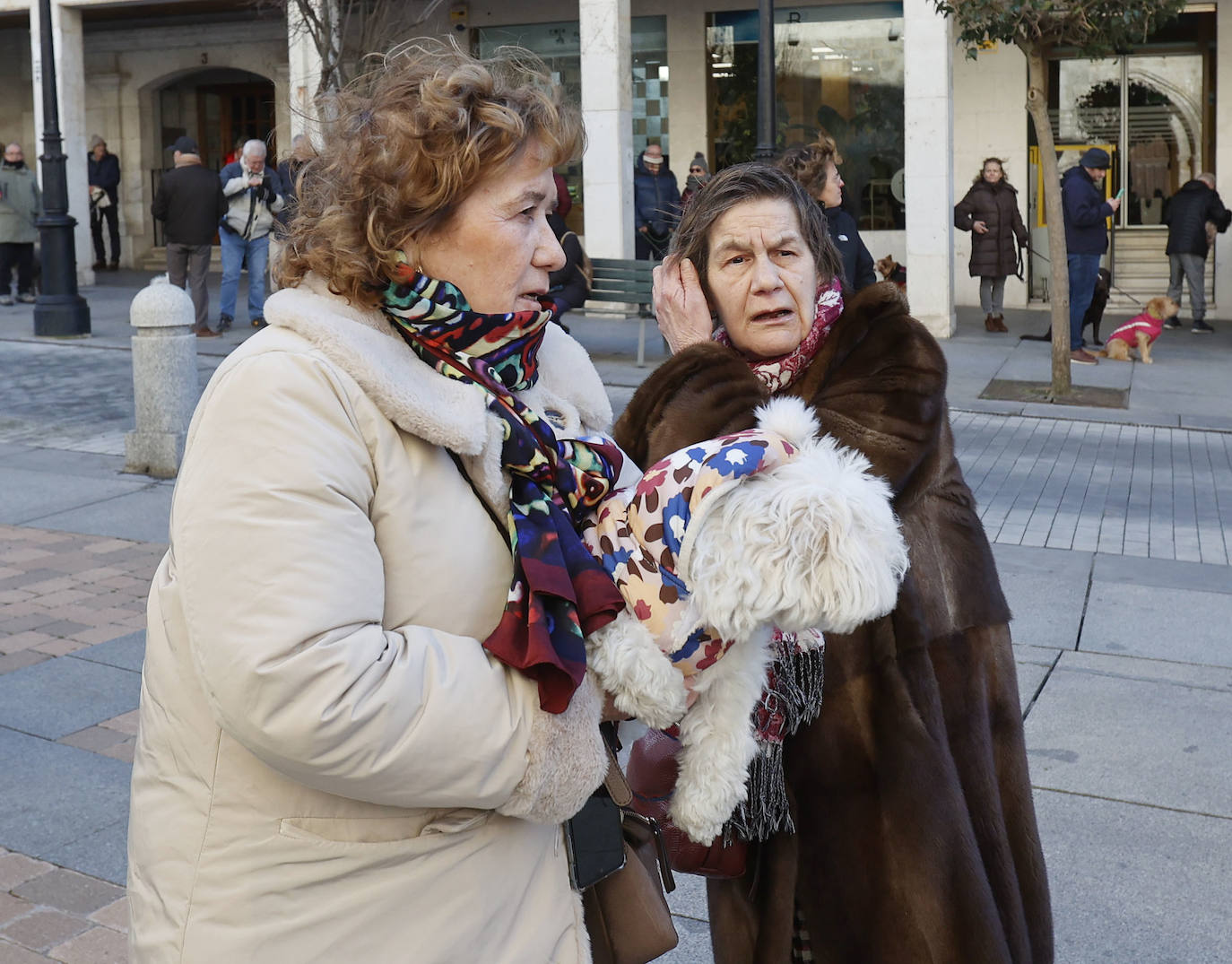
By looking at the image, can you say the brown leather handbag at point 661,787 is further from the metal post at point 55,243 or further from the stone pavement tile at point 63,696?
the metal post at point 55,243

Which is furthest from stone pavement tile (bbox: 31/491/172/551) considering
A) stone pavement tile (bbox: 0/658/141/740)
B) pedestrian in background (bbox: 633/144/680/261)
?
pedestrian in background (bbox: 633/144/680/261)

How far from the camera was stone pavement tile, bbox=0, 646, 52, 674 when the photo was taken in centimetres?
525

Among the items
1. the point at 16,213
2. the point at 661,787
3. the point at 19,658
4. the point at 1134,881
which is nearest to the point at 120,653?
the point at 19,658

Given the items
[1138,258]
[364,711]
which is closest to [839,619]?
[364,711]

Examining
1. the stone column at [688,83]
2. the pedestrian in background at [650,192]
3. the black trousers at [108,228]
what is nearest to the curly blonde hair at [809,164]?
the pedestrian in background at [650,192]

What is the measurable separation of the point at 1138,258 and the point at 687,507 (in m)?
18.8

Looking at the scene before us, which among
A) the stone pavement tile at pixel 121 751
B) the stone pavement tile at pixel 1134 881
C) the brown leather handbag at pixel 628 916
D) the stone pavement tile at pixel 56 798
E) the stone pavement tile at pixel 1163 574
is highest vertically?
the brown leather handbag at pixel 628 916

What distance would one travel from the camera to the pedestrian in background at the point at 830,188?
6344mm

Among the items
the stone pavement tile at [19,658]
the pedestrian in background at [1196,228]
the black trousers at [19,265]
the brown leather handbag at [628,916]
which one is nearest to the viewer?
the brown leather handbag at [628,916]

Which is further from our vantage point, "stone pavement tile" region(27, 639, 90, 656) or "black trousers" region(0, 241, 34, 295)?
"black trousers" region(0, 241, 34, 295)

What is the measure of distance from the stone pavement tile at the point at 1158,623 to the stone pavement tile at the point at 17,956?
400cm

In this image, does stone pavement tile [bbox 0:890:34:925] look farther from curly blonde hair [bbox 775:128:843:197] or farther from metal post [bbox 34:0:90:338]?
metal post [bbox 34:0:90:338]

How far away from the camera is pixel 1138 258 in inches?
746

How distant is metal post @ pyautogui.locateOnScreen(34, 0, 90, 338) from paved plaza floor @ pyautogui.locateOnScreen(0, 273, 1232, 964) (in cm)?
401
